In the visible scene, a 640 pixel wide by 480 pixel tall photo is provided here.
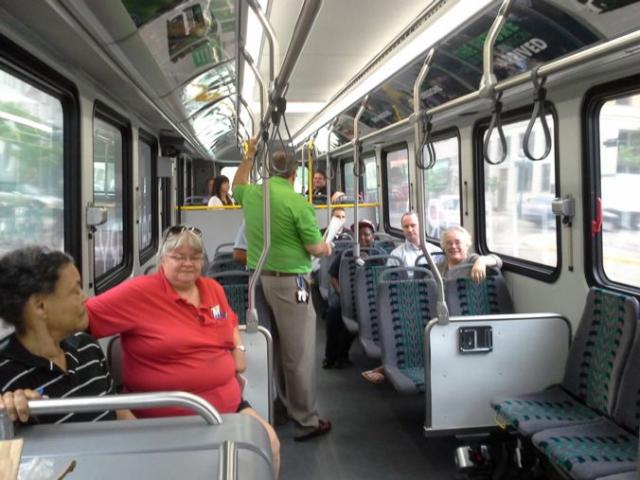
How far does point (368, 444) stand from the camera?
359cm

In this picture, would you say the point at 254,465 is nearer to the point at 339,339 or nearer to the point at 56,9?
the point at 56,9

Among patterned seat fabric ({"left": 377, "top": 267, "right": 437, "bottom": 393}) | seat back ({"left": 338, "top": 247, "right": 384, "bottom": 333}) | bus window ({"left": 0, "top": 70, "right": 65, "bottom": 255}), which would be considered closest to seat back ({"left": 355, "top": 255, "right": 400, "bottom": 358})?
seat back ({"left": 338, "top": 247, "right": 384, "bottom": 333})

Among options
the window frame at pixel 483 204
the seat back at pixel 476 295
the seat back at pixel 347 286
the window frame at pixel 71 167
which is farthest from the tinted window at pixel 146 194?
the seat back at pixel 476 295

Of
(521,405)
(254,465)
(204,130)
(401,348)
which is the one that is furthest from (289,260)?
(204,130)

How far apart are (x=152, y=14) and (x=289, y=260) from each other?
147 cm

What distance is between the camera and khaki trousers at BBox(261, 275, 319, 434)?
11.4 ft

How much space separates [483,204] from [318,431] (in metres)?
2.67

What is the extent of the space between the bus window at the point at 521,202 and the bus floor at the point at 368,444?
141 centimetres

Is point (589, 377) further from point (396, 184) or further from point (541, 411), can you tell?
A: point (396, 184)

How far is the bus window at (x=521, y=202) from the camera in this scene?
14.0ft

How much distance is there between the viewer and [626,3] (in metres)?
2.64

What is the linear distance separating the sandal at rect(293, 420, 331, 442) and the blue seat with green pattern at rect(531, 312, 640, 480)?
4.70ft

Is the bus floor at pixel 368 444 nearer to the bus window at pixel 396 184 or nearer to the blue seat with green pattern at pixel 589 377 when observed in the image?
the blue seat with green pattern at pixel 589 377

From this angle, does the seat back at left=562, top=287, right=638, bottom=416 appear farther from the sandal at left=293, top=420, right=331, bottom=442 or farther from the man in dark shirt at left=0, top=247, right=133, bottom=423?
the man in dark shirt at left=0, top=247, right=133, bottom=423
